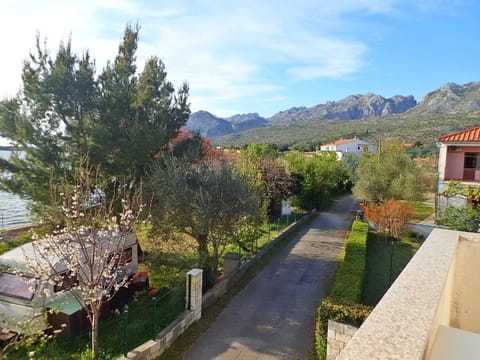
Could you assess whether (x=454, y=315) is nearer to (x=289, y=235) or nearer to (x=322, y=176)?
(x=289, y=235)

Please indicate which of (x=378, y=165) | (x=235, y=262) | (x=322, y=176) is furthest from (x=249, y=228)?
(x=322, y=176)

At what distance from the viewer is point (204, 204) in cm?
956

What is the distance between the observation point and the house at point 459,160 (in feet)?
61.7

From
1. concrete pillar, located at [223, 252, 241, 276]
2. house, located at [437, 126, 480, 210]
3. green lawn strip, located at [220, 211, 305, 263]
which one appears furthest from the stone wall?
house, located at [437, 126, 480, 210]

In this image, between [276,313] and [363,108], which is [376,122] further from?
[276,313]

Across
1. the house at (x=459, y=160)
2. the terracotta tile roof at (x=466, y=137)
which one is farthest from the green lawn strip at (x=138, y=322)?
the terracotta tile roof at (x=466, y=137)

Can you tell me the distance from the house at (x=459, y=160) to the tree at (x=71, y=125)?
1691 cm

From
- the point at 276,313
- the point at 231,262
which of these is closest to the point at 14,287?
the point at 231,262

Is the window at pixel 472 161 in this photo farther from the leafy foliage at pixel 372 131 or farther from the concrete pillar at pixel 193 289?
the leafy foliage at pixel 372 131

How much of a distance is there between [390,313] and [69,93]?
13.0m

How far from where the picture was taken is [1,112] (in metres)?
11.6

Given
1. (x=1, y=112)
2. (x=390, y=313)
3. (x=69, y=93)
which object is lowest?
(x=390, y=313)

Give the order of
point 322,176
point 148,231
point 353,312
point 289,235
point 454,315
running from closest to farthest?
1. point 454,315
2. point 353,312
3. point 148,231
4. point 289,235
5. point 322,176

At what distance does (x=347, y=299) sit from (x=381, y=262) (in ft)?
21.8
